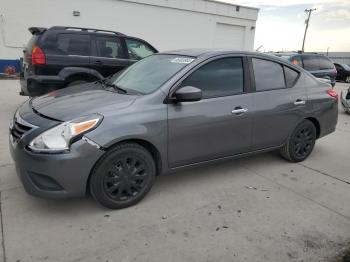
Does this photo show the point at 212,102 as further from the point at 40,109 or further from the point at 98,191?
the point at 40,109

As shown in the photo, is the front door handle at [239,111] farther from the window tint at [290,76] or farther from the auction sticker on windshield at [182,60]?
the window tint at [290,76]

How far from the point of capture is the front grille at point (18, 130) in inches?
115

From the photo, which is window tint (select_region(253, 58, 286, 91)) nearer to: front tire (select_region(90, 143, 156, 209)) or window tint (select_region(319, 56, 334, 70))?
front tire (select_region(90, 143, 156, 209))

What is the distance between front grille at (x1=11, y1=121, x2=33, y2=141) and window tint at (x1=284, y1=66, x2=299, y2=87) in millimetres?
3318

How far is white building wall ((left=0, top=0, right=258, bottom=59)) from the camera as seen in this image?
524 inches

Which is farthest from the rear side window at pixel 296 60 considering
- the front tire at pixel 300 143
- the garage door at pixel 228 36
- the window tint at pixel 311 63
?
the garage door at pixel 228 36

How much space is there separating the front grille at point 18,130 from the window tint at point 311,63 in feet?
30.6

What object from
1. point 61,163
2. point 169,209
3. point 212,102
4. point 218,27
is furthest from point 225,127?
point 218,27

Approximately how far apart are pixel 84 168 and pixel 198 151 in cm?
131

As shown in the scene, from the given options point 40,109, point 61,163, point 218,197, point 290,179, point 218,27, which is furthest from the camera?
point 218,27

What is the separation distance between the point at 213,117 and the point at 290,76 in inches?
62.4

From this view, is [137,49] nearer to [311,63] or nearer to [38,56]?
[38,56]

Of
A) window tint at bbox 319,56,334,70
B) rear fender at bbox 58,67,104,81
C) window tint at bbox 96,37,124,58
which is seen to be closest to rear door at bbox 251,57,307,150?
rear fender at bbox 58,67,104,81

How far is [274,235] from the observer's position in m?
2.87
